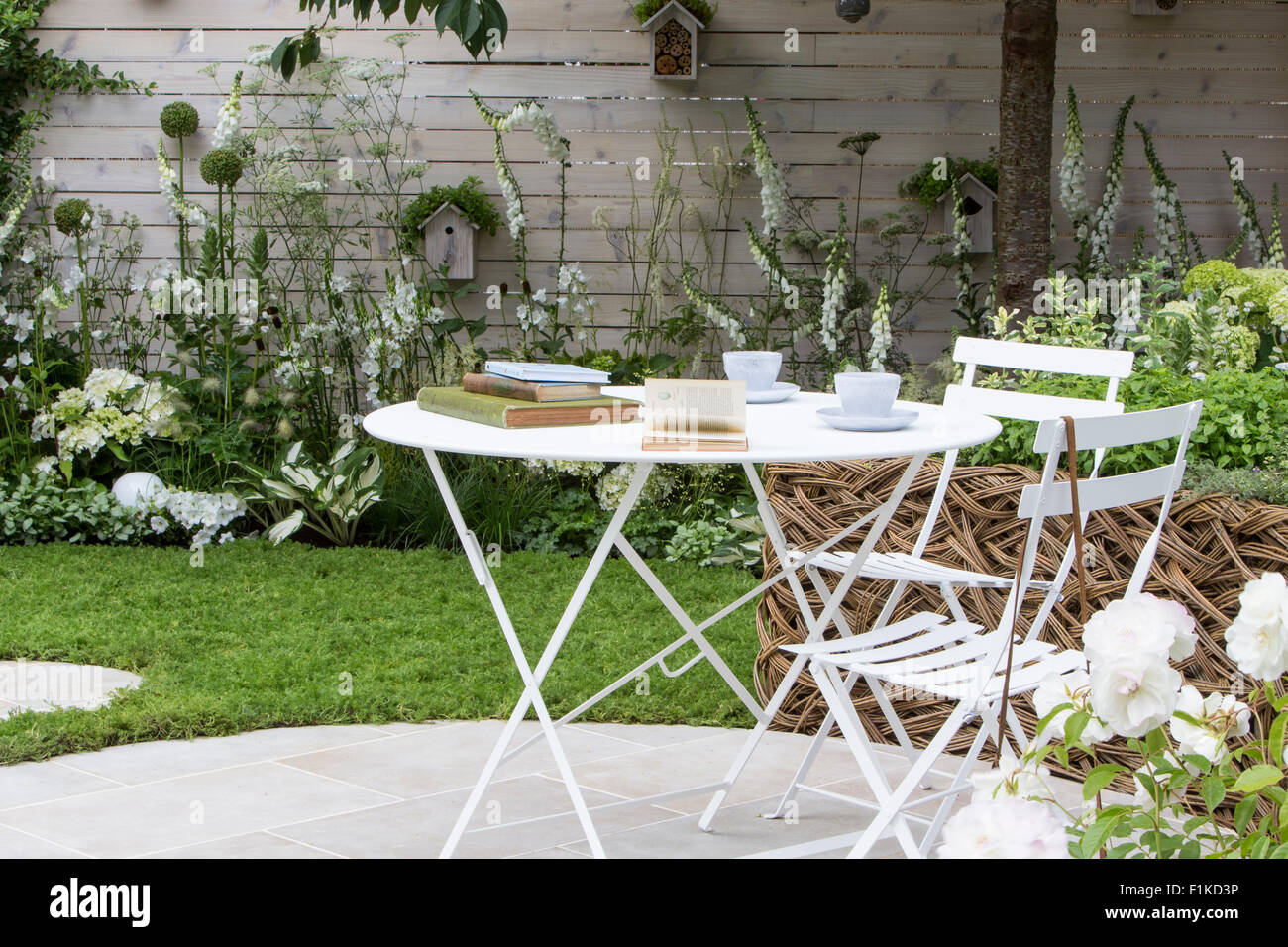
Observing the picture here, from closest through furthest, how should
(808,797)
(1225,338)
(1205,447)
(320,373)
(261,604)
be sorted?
(808,797)
(1205,447)
(1225,338)
(261,604)
(320,373)

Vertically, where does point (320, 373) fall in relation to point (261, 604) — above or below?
above

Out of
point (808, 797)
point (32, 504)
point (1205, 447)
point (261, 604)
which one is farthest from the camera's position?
point (32, 504)

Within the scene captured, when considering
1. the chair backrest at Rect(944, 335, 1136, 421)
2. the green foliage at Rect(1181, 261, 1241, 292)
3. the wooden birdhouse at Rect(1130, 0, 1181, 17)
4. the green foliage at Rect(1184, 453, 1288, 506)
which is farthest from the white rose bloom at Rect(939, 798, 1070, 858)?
the wooden birdhouse at Rect(1130, 0, 1181, 17)

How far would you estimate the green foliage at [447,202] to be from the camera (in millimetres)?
5906

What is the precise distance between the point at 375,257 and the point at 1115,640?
5.39 metres

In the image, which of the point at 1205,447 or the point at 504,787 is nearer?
the point at 504,787

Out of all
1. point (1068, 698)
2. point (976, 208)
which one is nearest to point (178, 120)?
point (976, 208)

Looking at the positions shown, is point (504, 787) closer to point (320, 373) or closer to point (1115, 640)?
point (1115, 640)

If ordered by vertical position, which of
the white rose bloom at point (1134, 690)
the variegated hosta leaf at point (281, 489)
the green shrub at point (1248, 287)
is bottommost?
the variegated hosta leaf at point (281, 489)

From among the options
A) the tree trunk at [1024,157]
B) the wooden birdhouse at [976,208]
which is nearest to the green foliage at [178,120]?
the wooden birdhouse at [976,208]

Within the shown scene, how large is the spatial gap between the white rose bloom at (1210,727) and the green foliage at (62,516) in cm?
476

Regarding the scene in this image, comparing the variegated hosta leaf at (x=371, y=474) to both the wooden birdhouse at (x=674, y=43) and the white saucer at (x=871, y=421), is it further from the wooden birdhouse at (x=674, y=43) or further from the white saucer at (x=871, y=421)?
the white saucer at (x=871, y=421)

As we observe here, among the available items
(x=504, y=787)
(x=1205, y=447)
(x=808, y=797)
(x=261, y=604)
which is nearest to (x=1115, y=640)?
(x=808, y=797)

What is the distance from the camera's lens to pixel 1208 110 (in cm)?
587
